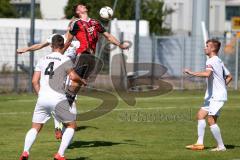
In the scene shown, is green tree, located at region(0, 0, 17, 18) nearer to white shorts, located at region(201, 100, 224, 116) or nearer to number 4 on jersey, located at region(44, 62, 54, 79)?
white shorts, located at region(201, 100, 224, 116)

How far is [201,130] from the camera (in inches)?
582

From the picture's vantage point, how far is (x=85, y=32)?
15.9 meters

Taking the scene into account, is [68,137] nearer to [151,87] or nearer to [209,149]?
[209,149]

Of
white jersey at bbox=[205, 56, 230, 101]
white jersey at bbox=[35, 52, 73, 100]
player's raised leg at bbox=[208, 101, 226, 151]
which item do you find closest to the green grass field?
player's raised leg at bbox=[208, 101, 226, 151]

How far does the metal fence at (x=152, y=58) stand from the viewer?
31.5 metres

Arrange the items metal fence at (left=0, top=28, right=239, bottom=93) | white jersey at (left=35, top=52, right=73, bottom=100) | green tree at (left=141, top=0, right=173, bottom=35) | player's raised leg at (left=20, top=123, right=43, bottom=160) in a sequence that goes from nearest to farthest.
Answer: player's raised leg at (left=20, top=123, right=43, bottom=160), white jersey at (left=35, top=52, right=73, bottom=100), metal fence at (left=0, top=28, right=239, bottom=93), green tree at (left=141, top=0, right=173, bottom=35)

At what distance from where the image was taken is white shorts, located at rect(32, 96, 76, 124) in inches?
488

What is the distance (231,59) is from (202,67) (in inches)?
119

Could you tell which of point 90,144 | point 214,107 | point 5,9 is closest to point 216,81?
point 214,107

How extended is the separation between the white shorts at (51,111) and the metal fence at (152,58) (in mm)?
18217

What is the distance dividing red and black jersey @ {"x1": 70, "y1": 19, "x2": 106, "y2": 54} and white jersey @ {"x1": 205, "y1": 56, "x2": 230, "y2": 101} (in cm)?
264

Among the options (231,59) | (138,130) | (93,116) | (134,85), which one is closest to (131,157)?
(138,130)

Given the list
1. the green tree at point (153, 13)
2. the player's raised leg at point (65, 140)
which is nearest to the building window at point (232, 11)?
the green tree at point (153, 13)

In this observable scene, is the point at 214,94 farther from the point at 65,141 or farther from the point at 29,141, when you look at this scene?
the point at 29,141
